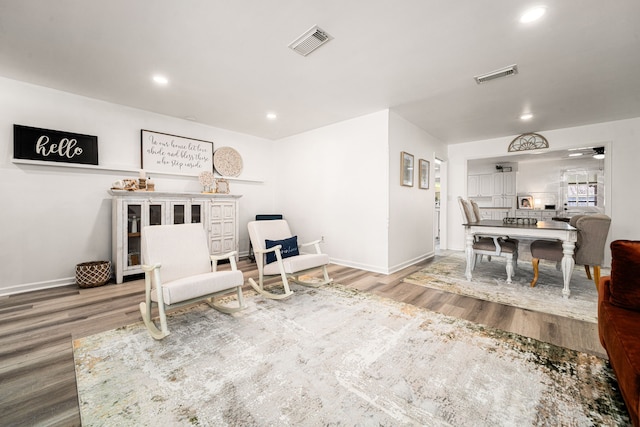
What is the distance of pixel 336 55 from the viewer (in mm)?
2496

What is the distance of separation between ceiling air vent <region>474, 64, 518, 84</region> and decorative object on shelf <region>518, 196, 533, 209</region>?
7.28m

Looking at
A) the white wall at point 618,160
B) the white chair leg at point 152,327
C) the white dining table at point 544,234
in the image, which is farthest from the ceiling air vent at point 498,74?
the white chair leg at point 152,327

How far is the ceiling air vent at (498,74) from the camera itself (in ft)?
8.83

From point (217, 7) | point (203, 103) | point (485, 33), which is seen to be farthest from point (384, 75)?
point (203, 103)

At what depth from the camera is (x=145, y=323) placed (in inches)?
87.5

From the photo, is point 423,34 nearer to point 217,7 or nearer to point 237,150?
point 217,7

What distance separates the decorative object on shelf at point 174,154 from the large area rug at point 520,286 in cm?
406

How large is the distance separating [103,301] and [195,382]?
2113 millimetres

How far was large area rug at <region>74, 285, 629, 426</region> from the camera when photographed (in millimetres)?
1268

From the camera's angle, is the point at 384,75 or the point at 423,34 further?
the point at 384,75

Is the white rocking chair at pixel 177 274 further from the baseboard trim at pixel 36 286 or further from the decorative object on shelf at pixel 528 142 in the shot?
the decorative object on shelf at pixel 528 142

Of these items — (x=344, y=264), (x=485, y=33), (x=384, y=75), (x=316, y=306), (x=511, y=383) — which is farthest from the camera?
(x=344, y=264)

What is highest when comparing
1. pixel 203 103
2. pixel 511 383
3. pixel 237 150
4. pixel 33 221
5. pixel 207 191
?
pixel 203 103

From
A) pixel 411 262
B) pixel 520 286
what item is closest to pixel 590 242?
pixel 520 286
